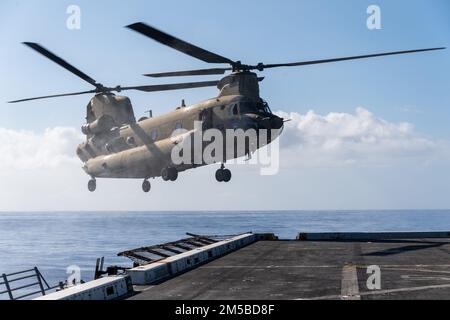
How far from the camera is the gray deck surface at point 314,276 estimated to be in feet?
45.4

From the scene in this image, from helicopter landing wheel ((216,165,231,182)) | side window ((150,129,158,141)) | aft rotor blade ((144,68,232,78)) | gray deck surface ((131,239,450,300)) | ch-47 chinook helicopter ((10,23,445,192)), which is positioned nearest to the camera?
gray deck surface ((131,239,450,300))

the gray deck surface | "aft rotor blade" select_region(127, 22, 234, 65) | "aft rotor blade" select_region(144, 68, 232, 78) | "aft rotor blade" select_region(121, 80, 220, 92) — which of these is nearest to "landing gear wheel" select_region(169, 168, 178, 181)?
"aft rotor blade" select_region(121, 80, 220, 92)

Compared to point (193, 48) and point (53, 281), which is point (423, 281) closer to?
point (193, 48)

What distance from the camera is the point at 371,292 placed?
1377 cm

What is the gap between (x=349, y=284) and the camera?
15211 mm

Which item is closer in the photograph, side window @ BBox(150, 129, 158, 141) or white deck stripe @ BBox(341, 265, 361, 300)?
white deck stripe @ BBox(341, 265, 361, 300)

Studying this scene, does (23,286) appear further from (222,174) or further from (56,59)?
(56,59)

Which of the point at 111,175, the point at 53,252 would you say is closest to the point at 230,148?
the point at 111,175

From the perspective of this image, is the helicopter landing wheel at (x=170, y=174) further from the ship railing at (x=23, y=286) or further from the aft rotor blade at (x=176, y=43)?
the ship railing at (x=23, y=286)

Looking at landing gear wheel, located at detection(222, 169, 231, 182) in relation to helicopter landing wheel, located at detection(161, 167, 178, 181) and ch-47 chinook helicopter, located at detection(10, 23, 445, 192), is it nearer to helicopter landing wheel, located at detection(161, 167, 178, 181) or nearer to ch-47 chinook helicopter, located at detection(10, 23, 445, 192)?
ch-47 chinook helicopter, located at detection(10, 23, 445, 192)

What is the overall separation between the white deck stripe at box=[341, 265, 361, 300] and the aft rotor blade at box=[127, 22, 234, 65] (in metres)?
12.0

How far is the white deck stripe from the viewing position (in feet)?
43.4

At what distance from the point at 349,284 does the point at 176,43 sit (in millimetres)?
14015

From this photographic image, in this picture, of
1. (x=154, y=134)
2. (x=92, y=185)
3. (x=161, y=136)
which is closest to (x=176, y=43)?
(x=161, y=136)
